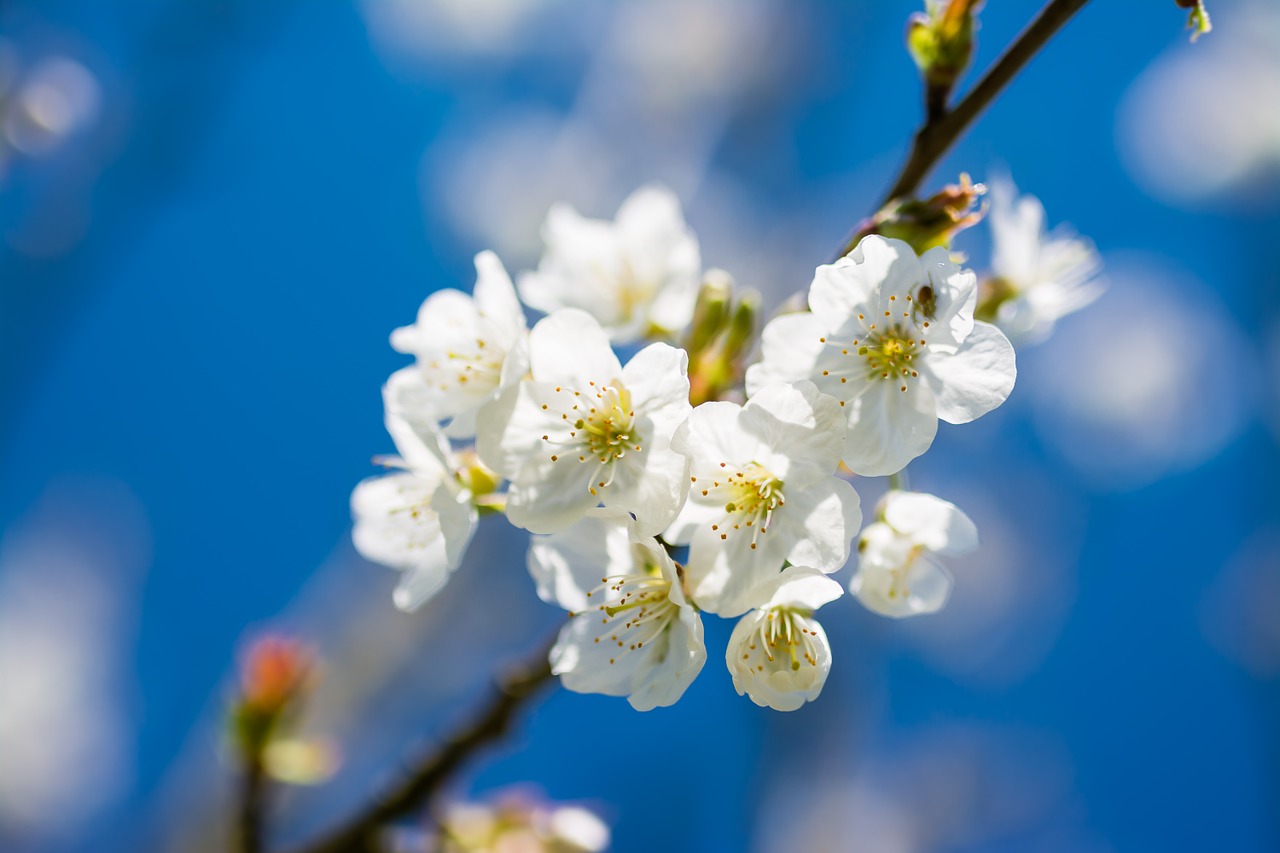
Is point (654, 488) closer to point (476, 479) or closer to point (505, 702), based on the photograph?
point (476, 479)

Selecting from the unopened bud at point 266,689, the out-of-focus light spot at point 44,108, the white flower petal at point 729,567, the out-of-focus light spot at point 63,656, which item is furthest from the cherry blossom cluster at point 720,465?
the out-of-focus light spot at point 63,656

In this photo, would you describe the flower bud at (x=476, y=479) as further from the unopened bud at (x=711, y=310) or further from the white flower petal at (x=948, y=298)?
the white flower petal at (x=948, y=298)

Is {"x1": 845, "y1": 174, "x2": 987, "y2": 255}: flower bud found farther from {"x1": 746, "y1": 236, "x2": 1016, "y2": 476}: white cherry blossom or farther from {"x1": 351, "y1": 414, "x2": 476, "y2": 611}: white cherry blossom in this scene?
{"x1": 351, "y1": 414, "x2": 476, "y2": 611}: white cherry blossom

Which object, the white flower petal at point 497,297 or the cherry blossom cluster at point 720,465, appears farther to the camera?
the white flower petal at point 497,297

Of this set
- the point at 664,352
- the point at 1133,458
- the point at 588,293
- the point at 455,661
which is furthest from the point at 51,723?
the point at 1133,458

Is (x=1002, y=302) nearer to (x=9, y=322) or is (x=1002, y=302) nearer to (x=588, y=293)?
(x=588, y=293)

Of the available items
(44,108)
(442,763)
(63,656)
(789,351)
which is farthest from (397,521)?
(63,656)

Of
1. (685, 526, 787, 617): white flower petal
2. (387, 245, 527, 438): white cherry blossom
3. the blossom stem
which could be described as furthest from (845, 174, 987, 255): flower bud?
the blossom stem
